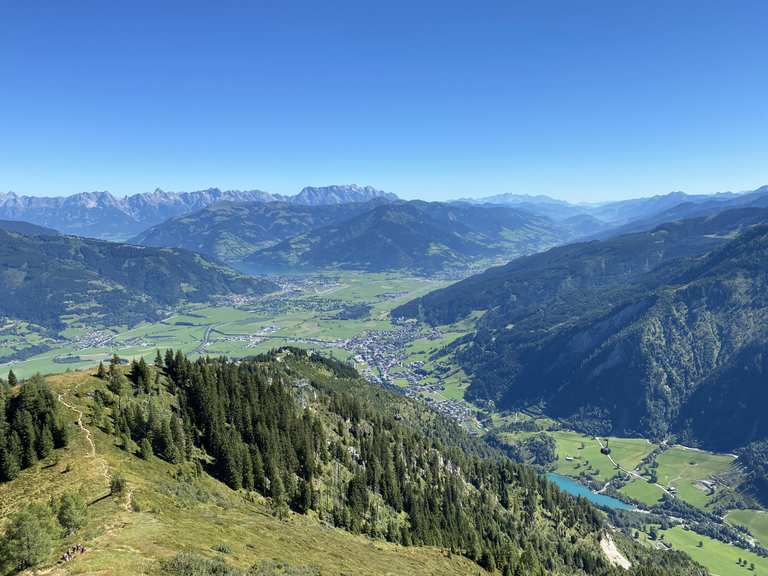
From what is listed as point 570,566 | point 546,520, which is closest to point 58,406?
point 570,566

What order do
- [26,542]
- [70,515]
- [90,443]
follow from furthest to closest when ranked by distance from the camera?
1. [90,443]
2. [70,515]
3. [26,542]

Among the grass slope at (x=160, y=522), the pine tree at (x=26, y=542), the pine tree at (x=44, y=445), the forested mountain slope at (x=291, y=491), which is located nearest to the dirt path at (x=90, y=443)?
the grass slope at (x=160, y=522)

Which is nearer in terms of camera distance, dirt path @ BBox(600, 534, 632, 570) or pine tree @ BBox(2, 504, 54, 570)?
pine tree @ BBox(2, 504, 54, 570)

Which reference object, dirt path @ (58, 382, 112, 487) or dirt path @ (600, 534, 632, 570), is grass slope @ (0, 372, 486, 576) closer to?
dirt path @ (58, 382, 112, 487)

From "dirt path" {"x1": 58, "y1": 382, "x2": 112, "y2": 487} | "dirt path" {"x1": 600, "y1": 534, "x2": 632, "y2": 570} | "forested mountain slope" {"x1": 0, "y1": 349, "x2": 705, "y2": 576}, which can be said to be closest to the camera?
"forested mountain slope" {"x1": 0, "y1": 349, "x2": 705, "y2": 576}

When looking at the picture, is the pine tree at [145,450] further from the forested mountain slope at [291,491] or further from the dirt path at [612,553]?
the dirt path at [612,553]

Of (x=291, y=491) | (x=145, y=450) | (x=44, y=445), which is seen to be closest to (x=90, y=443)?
(x=44, y=445)

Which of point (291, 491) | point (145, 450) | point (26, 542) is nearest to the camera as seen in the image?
point (26, 542)

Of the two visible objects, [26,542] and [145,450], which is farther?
[145,450]

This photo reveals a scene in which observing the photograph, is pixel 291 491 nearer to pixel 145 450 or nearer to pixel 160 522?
pixel 145 450

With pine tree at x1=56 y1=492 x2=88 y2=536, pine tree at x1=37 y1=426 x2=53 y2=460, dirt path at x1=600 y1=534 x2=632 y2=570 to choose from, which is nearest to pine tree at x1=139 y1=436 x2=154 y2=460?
pine tree at x1=37 y1=426 x2=53 y2=460
